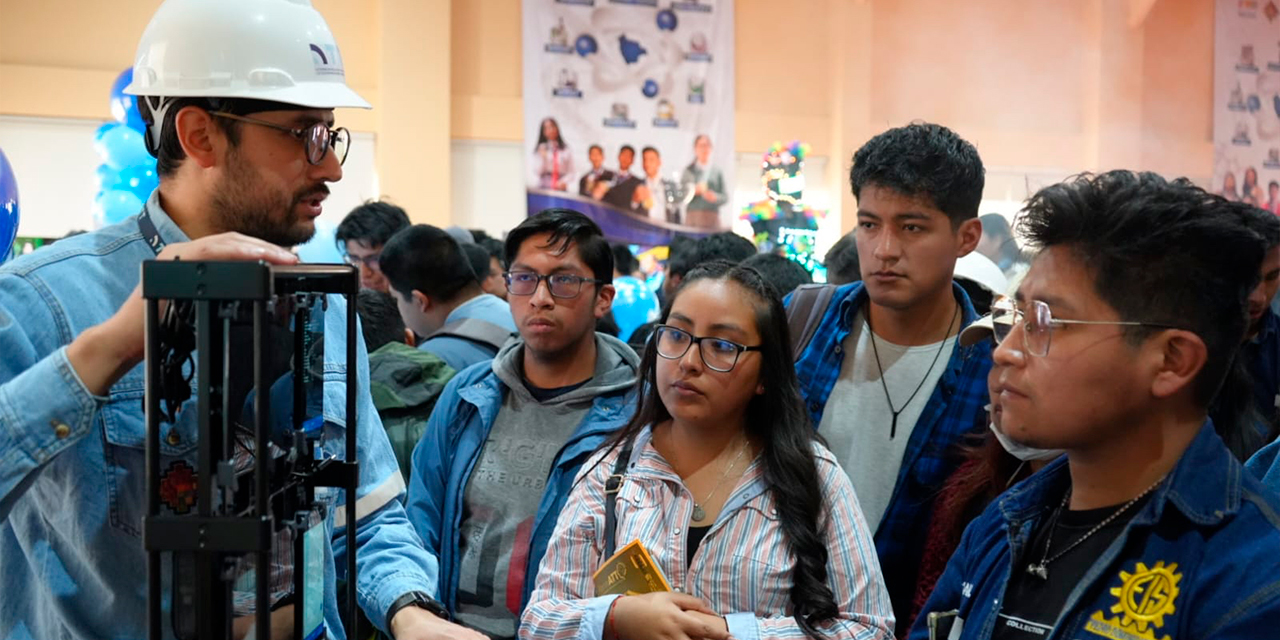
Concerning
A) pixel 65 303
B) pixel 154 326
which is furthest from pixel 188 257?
pixel 65 303

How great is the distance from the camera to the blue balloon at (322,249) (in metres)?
4.93

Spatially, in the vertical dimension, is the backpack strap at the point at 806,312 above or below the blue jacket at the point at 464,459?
above

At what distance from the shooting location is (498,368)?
9.31 feet

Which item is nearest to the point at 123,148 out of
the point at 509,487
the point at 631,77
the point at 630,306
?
the point at 630,306

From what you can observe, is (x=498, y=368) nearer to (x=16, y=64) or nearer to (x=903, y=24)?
(x=16, y=64)

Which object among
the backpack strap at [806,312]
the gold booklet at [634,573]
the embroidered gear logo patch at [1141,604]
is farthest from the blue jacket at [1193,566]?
the backpack strap at [806,312]

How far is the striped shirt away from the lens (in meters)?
2.06

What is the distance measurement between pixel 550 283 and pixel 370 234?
2412mm

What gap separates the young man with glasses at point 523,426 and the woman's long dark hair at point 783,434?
25 centimetres

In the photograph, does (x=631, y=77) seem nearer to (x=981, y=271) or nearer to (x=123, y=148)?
(x=123, y=148)

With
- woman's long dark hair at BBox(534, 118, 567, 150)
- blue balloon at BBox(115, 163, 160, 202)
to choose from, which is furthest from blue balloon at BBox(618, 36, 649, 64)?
blue balloon at BBox(115, 163, 160, 202)

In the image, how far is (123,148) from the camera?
6.34 m

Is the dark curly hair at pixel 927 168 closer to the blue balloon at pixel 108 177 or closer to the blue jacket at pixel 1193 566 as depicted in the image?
the blue jacket at pixel 1193 566

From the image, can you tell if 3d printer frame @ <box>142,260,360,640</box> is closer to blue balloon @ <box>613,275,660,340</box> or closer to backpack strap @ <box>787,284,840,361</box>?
backpack strap @ <box>787,284,840,361</box>
